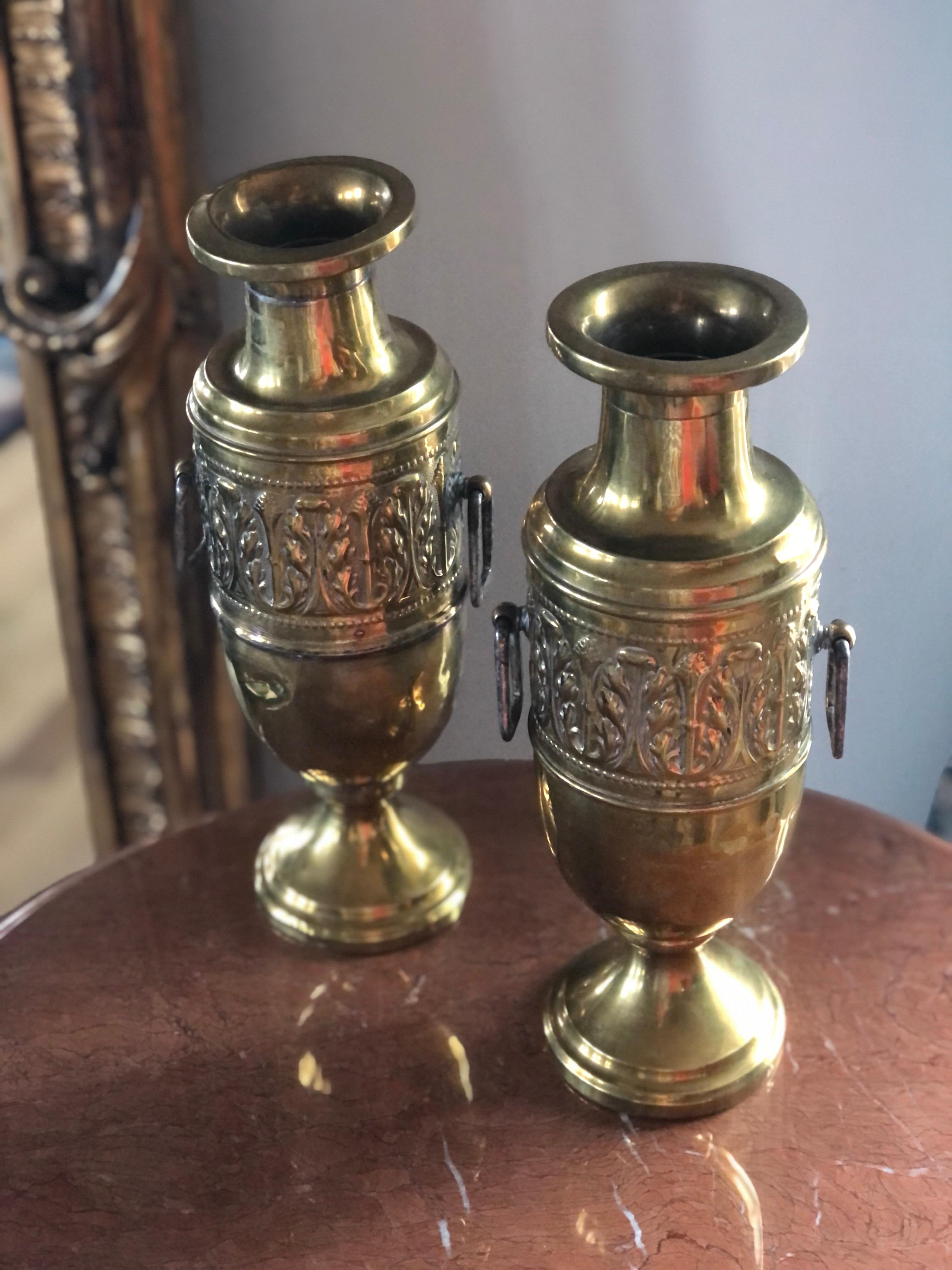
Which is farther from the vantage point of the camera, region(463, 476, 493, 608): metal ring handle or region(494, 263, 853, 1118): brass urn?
region(463, 476, 493, 608): metal ring handle

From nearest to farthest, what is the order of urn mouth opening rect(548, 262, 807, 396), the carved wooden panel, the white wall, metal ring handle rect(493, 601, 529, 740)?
urn mouth opening rect(548, 262, 807, 396), metal ring handle rect(493, 601, 529, 740), the white wall, the carved wooden panel

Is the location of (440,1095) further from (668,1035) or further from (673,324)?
(673,324)

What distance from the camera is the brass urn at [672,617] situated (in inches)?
28.6

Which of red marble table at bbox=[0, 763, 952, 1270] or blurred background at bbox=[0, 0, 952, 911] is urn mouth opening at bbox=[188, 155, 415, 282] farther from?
red marble table at bbox=[0, 763, 952, 1270]

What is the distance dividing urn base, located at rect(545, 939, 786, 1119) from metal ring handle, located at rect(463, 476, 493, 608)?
0.80 ft

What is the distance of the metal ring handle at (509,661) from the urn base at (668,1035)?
0.18m

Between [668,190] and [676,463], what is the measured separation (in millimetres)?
416

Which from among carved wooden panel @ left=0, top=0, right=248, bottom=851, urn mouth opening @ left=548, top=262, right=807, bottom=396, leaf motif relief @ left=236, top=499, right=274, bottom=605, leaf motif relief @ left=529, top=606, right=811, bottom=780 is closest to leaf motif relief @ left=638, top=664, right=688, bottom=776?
leaf motif relief @ left=529, top=606, right=811, bottom=780

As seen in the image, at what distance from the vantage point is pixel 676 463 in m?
0.73

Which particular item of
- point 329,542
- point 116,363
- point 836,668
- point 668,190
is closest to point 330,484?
point 329,542

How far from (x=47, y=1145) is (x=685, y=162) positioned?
774 millimetres

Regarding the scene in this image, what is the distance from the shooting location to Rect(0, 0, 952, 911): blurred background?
40.3 inches

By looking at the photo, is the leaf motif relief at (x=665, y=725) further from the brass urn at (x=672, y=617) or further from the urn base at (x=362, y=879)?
the urn base at (x=362, y=879)

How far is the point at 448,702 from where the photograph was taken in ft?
3.22
